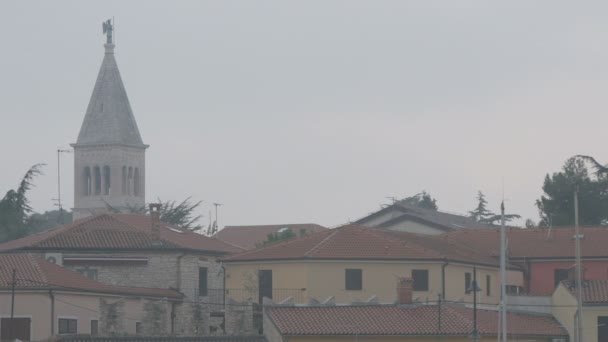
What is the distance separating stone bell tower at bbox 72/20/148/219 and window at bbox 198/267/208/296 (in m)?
87.5

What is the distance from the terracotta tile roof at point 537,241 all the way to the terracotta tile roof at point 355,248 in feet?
14.8

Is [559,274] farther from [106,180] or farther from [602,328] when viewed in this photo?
[106,180]

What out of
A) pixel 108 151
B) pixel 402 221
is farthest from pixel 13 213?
pixel 108 151

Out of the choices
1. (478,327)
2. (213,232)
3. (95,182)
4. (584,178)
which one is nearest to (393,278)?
(478,327)

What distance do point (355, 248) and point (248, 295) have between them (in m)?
5.19

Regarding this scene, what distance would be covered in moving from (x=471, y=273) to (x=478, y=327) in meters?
13.3

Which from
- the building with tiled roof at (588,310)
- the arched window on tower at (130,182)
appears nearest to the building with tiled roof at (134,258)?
the building with tiled roof at (588,310)

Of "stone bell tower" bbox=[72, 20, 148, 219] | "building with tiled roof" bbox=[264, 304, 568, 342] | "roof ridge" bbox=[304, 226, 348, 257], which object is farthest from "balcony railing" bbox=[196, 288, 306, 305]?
→ "stone bell tower" bbox=[72, 20, 148, 219]

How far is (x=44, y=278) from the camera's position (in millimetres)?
78938

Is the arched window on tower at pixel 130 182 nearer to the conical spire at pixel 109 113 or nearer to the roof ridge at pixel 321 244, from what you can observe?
the conical spire at pixel 109 113

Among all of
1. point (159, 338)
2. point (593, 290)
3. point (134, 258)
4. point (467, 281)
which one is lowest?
point (159, 338)

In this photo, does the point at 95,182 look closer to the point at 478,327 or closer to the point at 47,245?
the point at 47,245

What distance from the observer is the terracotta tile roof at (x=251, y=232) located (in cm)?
13738

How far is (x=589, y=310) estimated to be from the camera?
80875 mm
